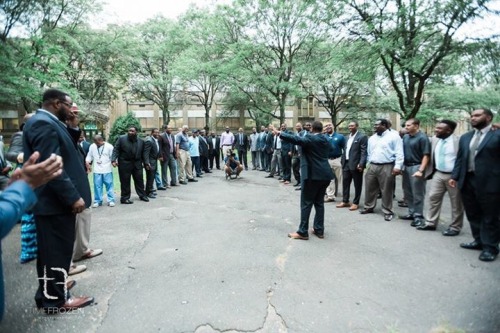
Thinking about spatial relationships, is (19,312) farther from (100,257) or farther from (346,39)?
(346,39)

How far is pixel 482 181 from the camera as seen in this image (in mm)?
4422

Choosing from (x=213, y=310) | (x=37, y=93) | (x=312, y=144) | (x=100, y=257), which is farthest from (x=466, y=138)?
(x=37, y=93)

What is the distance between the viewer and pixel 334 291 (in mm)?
3434

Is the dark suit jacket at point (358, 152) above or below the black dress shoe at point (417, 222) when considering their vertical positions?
above

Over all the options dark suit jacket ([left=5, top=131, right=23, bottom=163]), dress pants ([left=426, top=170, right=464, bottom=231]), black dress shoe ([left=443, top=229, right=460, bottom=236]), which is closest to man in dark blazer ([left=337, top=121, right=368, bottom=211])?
dress pants ([left=426, top=170, right=464, bottom=231])

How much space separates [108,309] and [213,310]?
107cm

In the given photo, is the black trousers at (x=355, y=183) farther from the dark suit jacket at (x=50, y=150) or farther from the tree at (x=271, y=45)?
the tree at (x=271, y=45)

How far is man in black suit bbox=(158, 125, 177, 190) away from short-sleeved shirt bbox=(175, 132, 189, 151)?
299mm

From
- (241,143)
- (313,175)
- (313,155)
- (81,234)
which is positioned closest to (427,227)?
(313,175)

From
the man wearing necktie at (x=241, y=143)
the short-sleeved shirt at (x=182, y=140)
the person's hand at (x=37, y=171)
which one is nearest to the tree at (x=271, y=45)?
the man wearing necktie at (x=241, y=143)

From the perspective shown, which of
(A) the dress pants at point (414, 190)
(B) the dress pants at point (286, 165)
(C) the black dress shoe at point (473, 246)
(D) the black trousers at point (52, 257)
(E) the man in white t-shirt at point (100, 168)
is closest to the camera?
(D) the black trousers at point (52, 257)

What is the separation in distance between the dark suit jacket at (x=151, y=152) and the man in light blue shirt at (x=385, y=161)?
5.72 metres

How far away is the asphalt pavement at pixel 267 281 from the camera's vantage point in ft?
9.48

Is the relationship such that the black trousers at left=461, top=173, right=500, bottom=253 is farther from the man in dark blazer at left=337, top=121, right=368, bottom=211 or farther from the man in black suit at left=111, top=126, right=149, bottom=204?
the man in black suit at left=111, top=126, right=149, bottom=204
